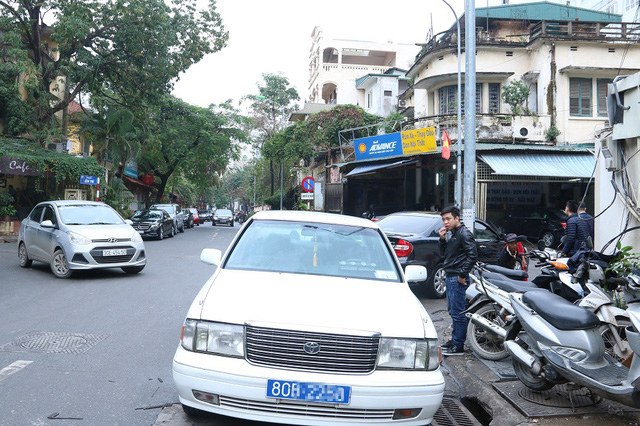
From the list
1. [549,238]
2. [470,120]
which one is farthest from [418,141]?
[470,120]

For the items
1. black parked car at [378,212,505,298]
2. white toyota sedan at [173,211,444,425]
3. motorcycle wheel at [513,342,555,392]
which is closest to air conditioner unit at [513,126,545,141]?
black parked car at [378,212,505,298]

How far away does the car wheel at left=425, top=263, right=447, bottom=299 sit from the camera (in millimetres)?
9913

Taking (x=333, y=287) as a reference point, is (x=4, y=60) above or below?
above

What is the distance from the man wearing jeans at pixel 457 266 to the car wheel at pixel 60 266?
821 centimetres

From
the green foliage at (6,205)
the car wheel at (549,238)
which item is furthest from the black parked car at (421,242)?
the green foliage at (6,205)

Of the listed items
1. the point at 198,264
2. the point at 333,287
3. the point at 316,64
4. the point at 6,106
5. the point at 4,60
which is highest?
the point at 316,64

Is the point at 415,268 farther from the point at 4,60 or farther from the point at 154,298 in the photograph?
the point at 4,60

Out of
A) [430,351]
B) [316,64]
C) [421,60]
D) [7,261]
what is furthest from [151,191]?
[430,351]

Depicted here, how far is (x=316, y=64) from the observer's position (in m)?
56.2

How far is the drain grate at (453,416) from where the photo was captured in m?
4.55

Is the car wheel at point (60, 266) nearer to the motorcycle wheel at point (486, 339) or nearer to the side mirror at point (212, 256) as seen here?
the side mirror at point (212, 256)

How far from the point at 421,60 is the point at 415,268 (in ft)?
75.0

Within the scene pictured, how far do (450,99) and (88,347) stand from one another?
21781mm

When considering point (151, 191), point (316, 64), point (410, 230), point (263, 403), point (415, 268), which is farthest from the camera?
point (316, 64)
